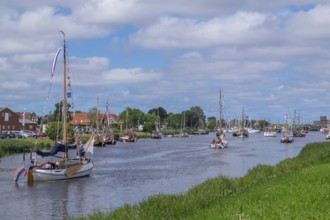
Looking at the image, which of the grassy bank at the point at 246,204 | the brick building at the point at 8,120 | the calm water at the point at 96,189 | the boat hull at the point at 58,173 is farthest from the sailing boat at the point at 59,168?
the brick building at the point at 8,120

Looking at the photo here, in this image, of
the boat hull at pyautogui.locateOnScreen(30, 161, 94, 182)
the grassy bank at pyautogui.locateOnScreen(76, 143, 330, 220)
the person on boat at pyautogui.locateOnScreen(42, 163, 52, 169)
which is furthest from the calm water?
the grassy bank at pyautogui.locateOnScreen(76, 143, 330, 220)

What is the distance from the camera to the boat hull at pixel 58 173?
49.4 metres

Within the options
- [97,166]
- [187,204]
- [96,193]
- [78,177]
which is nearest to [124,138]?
[97,166]

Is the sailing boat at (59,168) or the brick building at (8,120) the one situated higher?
the brick building at (8,120)

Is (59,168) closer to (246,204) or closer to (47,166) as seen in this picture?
(47,166)

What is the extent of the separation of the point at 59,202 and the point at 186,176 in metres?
19.0

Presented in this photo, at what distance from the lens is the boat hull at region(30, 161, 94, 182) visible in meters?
49.4

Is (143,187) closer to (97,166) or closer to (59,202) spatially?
(59,202)

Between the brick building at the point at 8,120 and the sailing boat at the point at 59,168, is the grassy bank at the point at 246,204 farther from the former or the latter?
the brick building at the point at 8,120

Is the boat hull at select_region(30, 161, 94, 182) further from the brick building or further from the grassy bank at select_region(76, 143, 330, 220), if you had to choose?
the brick building

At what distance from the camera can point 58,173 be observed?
51.0 metres

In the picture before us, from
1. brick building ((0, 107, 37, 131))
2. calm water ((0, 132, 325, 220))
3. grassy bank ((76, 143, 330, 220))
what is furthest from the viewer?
brick building ((0, 107, 37, 131))

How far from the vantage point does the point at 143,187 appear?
45062 millimetres

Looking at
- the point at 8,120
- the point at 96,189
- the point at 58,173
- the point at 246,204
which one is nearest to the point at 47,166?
the point at 58,173
